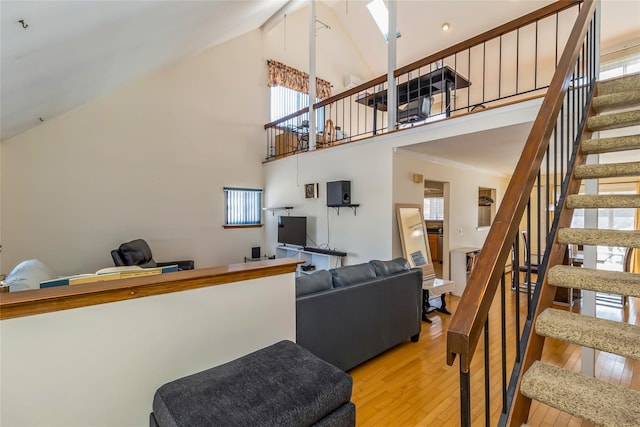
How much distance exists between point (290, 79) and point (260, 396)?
6.70 m

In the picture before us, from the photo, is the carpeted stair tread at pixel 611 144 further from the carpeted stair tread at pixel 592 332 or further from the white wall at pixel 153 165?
the white wall at pixel 153 165

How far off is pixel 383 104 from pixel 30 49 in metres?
4.02

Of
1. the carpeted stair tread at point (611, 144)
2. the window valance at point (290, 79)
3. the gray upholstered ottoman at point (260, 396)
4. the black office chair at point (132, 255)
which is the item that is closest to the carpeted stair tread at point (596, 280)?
the carpeted stair tread at point (611, 144)

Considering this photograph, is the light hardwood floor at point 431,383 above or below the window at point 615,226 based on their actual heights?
below

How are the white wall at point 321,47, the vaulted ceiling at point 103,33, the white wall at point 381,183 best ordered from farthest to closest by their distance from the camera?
the white wall at point 321,47 → the white wall at point 381,183 → the vaulted ceiling at point 103,33

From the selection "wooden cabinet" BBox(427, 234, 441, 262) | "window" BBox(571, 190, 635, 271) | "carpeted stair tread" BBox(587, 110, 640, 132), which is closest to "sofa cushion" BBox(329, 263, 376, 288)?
"carpeted stair tread" BBox(587, 110, 640, 132)

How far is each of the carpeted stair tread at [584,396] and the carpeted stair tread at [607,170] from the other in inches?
52.2

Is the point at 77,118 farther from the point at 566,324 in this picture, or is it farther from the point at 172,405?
the point at 566,324

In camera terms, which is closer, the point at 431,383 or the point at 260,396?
the point at 260,396

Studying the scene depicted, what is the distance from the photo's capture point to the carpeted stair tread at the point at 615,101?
81.2 inches

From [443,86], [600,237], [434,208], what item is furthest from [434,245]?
[600,237]

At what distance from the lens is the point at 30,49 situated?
176cm

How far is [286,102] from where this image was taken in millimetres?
6863

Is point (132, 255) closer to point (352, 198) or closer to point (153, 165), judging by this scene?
point (153, 165)
